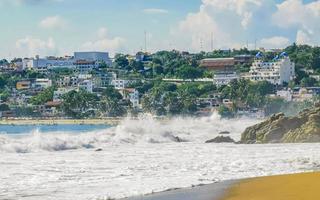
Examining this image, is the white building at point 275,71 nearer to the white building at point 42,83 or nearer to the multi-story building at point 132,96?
the multi-story building at point 132,96

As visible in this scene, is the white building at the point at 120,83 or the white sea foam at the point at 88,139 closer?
the white sea foam at the point at 88,139

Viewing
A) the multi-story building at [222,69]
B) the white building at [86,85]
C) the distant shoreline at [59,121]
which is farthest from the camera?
the white building at [86,85]

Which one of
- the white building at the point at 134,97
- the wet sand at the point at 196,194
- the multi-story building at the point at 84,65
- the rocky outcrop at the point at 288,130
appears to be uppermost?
the multi-story building at the point at 84,65

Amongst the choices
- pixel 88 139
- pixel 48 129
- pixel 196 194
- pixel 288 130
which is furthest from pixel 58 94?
pixel 196 194

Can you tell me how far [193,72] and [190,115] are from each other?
3790 centimetres

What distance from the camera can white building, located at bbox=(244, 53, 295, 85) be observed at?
136 meters

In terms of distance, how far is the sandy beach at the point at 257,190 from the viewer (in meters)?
15.2

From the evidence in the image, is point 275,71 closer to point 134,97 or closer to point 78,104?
point 134,97

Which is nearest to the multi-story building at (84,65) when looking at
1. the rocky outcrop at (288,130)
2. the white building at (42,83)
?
the white building at (42,83)

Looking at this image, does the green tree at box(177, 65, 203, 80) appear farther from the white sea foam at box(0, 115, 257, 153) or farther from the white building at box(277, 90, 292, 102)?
the white sea foam at box(0, 115, 257, 153)

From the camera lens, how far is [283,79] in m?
137

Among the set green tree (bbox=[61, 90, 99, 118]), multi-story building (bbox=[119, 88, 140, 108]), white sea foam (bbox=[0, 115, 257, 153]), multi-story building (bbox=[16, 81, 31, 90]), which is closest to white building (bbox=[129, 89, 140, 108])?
multi-story building (bbox=[119, 88, 140, 108])

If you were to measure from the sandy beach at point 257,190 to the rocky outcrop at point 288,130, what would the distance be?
53.5ft

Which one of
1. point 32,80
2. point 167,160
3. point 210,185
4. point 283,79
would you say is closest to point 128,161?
point 167,160
